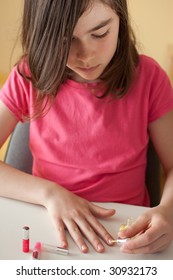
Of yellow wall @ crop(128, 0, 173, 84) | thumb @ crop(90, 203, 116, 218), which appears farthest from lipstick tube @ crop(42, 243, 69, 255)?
yellow wall @ crop(128, 0, 173, 84)

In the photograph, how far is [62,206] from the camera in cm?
77

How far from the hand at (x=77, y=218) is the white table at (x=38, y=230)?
0.01 meters

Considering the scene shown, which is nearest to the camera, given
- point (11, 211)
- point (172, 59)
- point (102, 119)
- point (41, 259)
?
point (41, 259)

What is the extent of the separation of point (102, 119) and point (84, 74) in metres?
0.12

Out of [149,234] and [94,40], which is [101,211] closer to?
[149,234]

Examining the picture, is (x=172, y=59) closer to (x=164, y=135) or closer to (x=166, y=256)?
(x=164, y=135)

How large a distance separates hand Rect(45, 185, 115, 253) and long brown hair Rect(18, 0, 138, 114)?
0.23 m

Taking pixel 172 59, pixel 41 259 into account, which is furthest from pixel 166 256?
pixel 172 59

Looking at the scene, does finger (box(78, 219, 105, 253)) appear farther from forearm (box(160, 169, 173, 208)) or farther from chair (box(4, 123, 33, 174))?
chair (box(4, 123, 33, 174))

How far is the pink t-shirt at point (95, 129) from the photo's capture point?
0.92 meters

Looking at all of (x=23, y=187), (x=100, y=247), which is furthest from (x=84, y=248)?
(x=23, y=187)

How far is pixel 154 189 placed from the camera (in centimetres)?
110

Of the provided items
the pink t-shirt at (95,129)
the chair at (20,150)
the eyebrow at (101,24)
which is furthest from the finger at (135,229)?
the chair at (20,150)

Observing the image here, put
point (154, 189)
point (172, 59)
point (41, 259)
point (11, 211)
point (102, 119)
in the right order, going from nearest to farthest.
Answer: point (41, 259), point (11, 211), point (102, 119), point (154, 189), point (172, 59)
